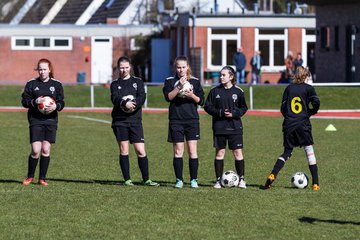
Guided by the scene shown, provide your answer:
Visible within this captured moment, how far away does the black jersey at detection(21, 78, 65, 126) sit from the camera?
15805 millimetres

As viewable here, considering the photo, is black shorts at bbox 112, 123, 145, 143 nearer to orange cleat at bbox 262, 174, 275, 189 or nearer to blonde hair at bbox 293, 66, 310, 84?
orange cleat at bbox 262, 174, 275, 189

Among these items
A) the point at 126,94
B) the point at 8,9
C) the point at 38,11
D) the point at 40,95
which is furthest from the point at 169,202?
the point at 8,9

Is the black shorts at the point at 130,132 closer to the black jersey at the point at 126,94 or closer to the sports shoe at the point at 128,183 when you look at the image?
the black jersey at the point at 126,94

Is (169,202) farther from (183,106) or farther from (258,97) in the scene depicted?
(258,97)

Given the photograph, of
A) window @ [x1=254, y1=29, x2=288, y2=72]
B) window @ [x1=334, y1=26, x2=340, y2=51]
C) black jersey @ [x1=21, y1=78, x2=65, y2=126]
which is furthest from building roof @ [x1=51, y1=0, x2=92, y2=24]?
black jersey @ [x1=21, y1=78, x2=65, y2=126]

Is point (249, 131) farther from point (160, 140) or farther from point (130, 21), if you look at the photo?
point (130, 21)

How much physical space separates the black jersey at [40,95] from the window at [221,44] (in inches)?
1641

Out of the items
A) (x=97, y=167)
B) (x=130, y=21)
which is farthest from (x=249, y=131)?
(x=130, y=21)

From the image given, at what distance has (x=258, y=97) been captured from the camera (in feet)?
135

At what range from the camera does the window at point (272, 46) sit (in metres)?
58.0

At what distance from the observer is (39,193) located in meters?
14.8

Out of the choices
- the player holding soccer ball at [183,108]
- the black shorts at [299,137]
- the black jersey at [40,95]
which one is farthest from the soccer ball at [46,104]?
the black shorts at [299,137]

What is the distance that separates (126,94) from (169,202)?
2312mm

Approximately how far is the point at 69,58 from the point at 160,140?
3703cm
